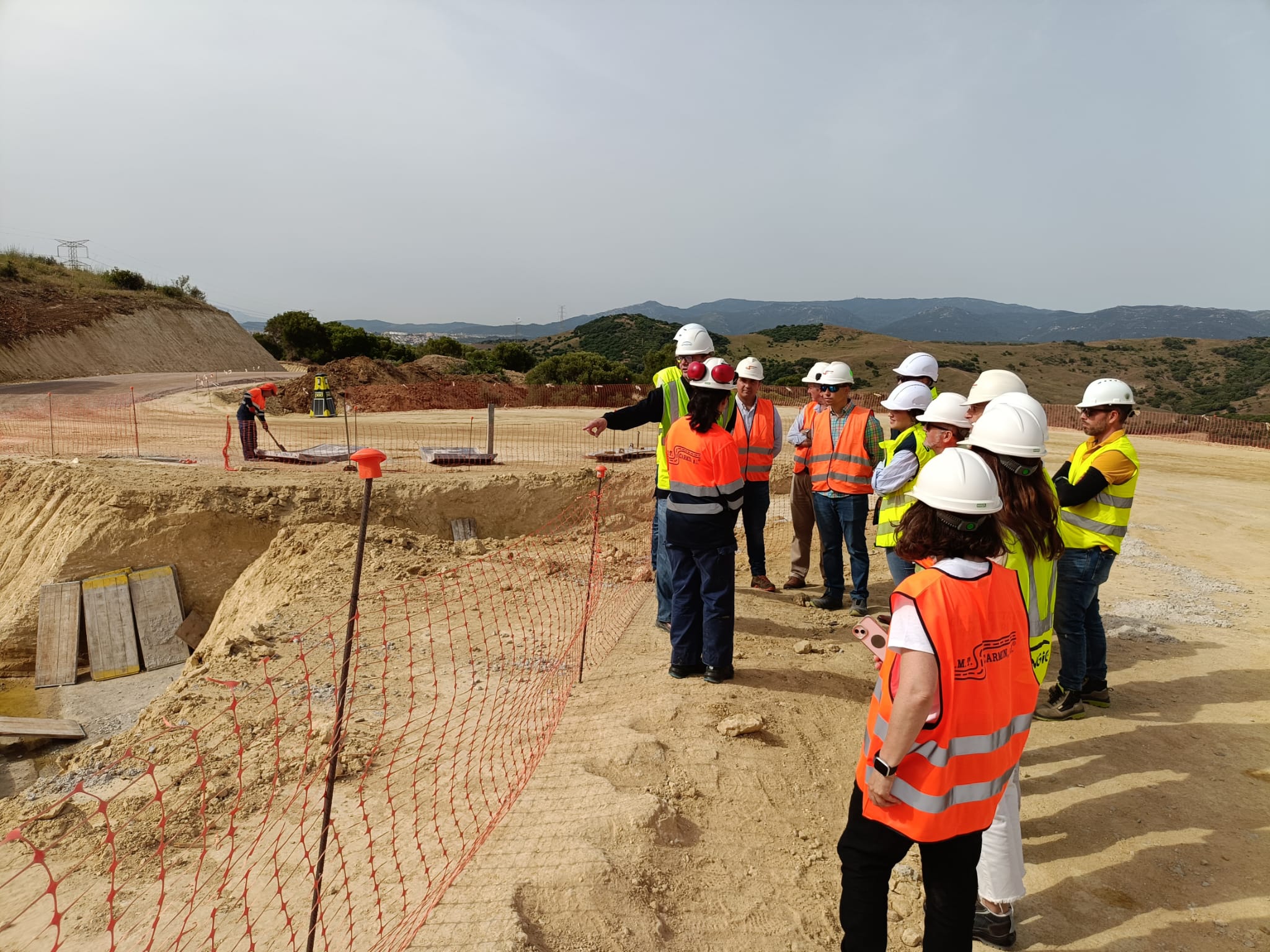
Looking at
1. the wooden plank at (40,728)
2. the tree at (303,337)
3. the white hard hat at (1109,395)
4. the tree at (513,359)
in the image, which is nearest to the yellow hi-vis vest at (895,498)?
the white hard hat at (1109,395)

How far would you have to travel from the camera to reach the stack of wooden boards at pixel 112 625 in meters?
8.56

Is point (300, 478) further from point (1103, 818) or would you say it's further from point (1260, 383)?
point (1260, 383)

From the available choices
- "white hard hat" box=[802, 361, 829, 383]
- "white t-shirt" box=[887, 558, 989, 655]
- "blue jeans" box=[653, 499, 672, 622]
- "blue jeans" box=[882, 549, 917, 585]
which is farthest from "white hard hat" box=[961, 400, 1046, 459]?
"white hard hat" box=[802, 361, 829, 383]

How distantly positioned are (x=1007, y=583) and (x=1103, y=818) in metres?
2.37

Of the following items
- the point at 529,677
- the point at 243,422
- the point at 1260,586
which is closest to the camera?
the point at 529,677

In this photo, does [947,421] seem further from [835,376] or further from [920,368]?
[835,376]

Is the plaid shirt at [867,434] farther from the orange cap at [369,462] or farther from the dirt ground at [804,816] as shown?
the orange cap at [369,462]

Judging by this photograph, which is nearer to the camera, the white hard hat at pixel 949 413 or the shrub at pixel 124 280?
the white hard hat at pixel 949 413

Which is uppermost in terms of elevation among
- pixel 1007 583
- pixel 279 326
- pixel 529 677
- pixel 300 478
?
pixel 279 326

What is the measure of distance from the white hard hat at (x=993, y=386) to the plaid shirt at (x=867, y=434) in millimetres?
1593

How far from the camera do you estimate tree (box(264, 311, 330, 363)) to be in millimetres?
47344

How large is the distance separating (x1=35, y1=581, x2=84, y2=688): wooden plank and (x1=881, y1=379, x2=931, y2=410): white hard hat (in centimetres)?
954

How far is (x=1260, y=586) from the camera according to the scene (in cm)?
723

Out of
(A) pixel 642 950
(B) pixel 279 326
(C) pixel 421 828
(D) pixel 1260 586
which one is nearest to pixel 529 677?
(C) pixel 421 828
